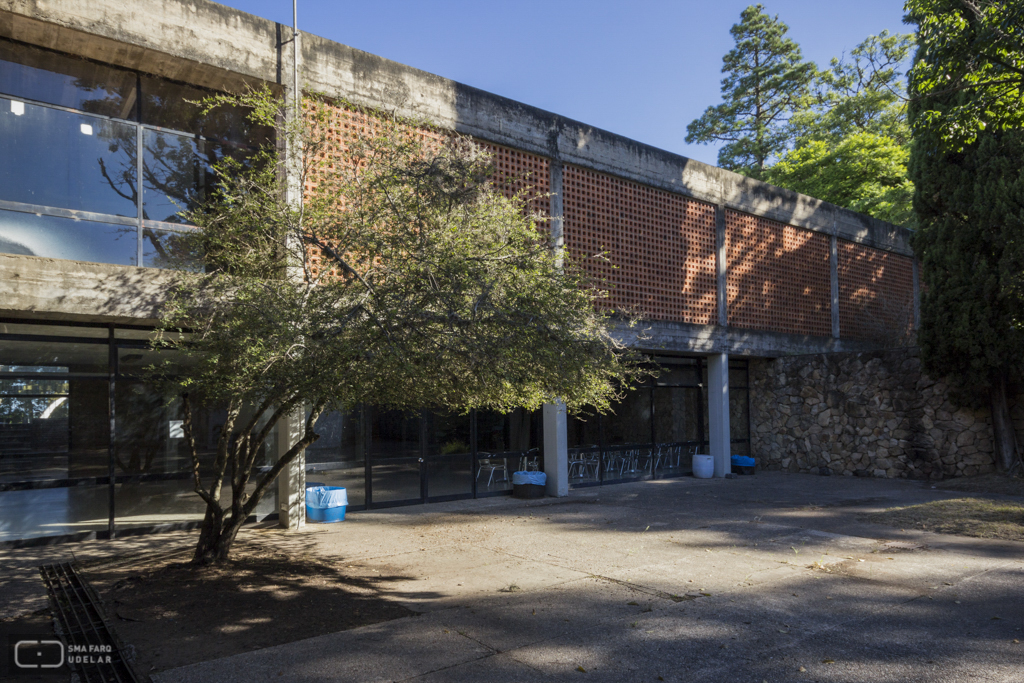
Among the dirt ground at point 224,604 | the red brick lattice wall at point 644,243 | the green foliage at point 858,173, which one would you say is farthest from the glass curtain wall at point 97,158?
the green foliage at point 858,173

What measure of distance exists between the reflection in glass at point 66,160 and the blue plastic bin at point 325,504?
16.0 feet

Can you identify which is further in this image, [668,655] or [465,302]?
[465,302]

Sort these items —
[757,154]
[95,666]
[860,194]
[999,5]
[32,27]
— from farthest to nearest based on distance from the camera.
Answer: [757,154]
[860,194]
[999,5]
[32,27]
[95,666]

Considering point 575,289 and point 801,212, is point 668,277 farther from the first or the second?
point 575,289

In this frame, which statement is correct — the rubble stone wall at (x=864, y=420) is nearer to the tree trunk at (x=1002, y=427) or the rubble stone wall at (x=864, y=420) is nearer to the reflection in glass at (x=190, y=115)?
the tree trunk at (x=1002, y=427)

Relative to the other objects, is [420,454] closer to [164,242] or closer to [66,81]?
[164,242]

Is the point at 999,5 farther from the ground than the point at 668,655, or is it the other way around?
the point at 999,5

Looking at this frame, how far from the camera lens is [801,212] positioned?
1988cm

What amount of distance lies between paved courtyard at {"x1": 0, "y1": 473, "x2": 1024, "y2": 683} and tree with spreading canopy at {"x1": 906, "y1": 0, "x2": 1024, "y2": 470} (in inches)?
242

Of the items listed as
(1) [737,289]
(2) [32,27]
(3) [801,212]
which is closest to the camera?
(2) [32,27]

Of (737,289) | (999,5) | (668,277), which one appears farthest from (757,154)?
(999,5)

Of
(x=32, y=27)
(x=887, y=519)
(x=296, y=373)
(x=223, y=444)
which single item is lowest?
(x=887, y=519)

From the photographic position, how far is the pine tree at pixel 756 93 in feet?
109

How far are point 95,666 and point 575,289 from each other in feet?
16.5
